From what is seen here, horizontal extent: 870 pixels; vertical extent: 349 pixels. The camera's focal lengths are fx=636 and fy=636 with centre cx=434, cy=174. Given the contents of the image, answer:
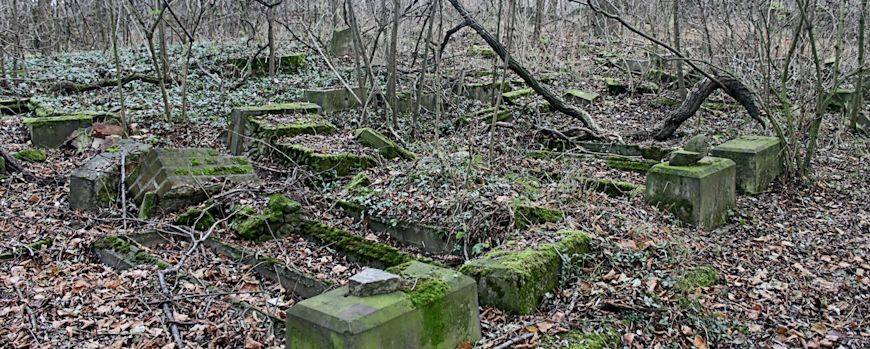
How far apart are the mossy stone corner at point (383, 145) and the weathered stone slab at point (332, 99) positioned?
2384mm

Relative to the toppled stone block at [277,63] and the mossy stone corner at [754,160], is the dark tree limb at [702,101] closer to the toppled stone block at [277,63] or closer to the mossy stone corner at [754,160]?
the mossy stone corner at [754,160]

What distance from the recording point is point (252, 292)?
4.61 m

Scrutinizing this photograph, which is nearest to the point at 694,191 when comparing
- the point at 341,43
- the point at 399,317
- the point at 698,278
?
the point at 698,278

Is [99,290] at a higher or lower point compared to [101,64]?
lower

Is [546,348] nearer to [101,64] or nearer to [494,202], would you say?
[494,202]

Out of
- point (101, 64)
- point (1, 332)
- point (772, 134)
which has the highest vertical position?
point (101, 64)

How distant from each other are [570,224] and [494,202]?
699mm

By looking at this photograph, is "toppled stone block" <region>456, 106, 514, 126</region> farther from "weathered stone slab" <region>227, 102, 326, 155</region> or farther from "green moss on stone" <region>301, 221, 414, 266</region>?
"green moss on stone" <region>301, 221, 414, 266</region>

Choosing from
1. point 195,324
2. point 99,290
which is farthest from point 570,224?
point 99,290

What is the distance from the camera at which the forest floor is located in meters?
3.98

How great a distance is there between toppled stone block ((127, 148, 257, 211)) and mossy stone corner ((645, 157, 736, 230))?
414 cm

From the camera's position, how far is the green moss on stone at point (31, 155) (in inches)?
311

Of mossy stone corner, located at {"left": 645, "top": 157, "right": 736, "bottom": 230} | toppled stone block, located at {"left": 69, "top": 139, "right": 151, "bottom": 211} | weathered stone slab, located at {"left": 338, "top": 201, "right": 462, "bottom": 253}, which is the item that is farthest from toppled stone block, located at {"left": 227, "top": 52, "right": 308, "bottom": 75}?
mossy stone corner, located at {"left": 645, "top": 157, "right": 736, "bottom": 230}

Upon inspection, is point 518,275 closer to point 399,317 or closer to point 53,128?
point 399,317
